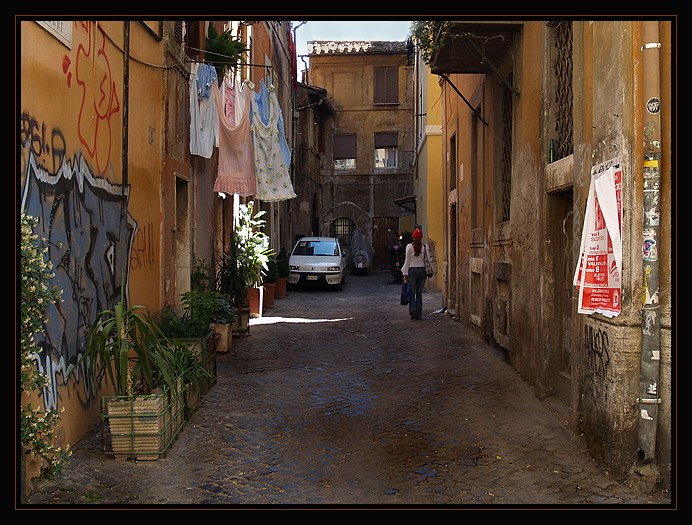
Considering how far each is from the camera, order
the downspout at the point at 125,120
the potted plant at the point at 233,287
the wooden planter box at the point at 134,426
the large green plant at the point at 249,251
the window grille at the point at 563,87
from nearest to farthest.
Result: the wooden planter box at the point at 134,426
the window grille at the point at 563,87
the downspout at the point at 125,120
the potted plant at the point at 233,287
the large green plant at the point at 249,251

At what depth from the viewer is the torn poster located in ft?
16.0

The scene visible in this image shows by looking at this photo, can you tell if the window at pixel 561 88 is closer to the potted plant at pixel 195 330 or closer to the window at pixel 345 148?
the potted plant at pixel 195 330

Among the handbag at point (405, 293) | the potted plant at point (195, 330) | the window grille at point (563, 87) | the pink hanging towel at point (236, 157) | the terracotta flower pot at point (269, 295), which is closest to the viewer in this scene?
the window grille at point (563, 87)

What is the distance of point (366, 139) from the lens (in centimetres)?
3259

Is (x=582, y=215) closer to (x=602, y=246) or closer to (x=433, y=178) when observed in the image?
(x=602, y=246)

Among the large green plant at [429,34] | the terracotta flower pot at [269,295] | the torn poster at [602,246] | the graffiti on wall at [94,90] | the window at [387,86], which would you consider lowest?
the terracotta flower pot at [269,295]

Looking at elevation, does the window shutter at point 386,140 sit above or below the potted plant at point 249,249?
above

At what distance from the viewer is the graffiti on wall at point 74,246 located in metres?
5.02

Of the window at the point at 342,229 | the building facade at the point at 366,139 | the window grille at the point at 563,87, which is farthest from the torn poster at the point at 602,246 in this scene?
the window at the point at 342,229

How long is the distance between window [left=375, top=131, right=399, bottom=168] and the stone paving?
23.1 meters

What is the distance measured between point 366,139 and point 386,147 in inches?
38.7
